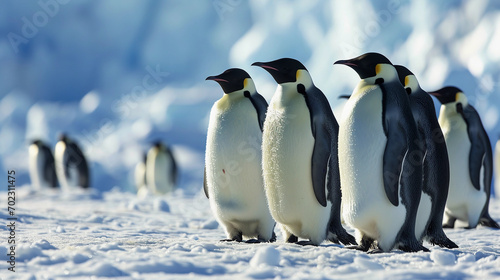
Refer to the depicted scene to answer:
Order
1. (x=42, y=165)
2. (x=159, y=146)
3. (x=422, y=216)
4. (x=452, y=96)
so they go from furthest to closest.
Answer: (x=159, y=146) < (x=42, y=165) < (x=452, y=96) < (x=422, y=216)

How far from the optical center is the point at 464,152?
618cm

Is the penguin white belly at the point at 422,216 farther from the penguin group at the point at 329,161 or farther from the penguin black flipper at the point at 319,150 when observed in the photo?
the penguin black flipper at the point at 319,150

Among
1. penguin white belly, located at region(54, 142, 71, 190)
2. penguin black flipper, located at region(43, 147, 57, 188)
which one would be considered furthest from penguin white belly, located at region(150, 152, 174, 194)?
penguin black flipper, located at region(43, 147, 57, 188)

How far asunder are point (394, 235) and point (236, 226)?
1293 millimetres

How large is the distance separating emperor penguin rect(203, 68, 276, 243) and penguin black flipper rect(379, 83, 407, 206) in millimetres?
1038

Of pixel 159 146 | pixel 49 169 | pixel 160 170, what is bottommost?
pixel 160 170

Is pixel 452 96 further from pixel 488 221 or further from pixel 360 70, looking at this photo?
pixel 360 70

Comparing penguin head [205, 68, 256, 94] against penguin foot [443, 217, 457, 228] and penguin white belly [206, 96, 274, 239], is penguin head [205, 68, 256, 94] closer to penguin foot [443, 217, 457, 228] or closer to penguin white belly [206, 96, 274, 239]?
penguin white belly [206, 96, 274, 239]

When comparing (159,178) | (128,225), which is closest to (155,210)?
(128,225)

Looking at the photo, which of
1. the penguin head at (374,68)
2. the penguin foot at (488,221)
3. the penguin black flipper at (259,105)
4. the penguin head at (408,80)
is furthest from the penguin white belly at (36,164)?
the penguin head at (374,68)

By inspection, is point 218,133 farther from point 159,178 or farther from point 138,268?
point 159,178

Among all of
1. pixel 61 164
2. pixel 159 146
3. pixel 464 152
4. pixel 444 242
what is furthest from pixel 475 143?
pixel 61 164

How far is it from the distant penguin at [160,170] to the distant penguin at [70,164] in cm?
166

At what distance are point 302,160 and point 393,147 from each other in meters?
0.60
